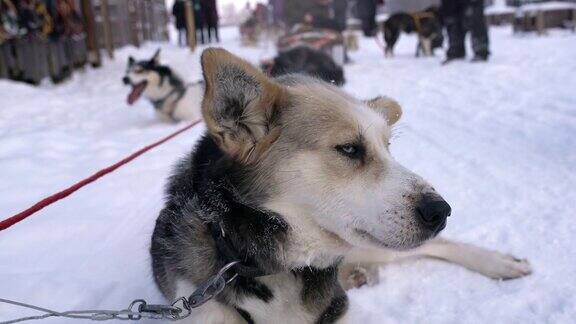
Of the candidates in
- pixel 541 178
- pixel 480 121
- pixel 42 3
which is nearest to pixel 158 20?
pixel 42 3

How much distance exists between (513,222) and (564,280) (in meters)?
0.60

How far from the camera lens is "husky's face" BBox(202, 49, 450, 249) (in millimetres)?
1491

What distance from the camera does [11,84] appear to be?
344 inches

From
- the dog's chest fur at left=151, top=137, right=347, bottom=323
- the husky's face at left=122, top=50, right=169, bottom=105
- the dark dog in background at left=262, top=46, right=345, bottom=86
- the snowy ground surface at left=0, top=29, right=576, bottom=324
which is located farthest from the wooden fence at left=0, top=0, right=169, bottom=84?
Answer: the dog's chest fur at left=151, top=137, right=347, bottom=323

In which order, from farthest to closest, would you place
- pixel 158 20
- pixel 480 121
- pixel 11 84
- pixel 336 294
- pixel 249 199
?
pixel 158 20, pixel 11 84, pixel 480 121, pixel 336 294, pixel 249 199

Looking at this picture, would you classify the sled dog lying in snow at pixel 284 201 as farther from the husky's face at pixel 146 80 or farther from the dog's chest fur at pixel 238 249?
the husky's face at pixel 146 80

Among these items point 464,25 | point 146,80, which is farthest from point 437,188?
point 464,25

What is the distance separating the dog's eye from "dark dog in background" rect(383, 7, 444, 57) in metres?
12.2

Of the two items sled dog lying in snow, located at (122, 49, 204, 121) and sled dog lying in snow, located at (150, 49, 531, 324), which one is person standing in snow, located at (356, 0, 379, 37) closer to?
sled dog lying in snow, located at (122, 49, 204, 121)

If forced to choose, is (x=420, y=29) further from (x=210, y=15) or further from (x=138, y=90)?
(x=210, y=15)

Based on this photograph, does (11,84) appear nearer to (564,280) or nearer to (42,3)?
(42,3)

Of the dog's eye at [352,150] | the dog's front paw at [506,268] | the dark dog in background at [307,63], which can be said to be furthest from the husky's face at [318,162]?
the dark dog in background at [307,63]

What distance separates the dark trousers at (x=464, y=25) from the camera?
9.26m

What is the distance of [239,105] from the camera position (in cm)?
154
